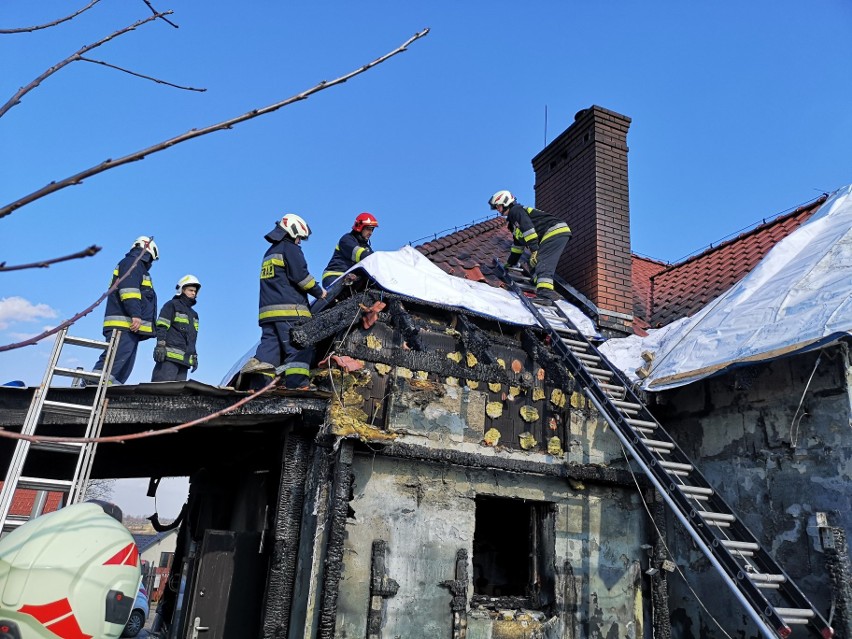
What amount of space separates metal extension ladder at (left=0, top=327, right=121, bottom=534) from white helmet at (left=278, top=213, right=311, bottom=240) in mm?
2544

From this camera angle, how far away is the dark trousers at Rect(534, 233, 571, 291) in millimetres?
8953

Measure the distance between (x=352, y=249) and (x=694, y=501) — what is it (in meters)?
4.66

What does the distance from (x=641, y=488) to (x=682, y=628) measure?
158cm

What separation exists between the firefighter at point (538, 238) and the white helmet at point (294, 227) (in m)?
3.36

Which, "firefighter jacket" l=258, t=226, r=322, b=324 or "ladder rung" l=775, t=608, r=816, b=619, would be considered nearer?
"ladder rung" l=775, t=608, r=816, b=619

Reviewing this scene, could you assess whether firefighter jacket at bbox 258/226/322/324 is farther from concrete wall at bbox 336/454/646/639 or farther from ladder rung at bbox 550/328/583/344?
ladder rung at bbox 550/328/583/344

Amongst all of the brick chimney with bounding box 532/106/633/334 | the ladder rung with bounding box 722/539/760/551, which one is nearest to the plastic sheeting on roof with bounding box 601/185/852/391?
the brick chimney with bounding box 532/106/633/334

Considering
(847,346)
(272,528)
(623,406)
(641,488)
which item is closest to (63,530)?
(272,528)

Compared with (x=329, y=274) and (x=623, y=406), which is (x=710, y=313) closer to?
(x=623, y=406)

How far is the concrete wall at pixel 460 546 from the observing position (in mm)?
5742

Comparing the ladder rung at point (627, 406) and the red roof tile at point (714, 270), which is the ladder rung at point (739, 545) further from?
the red roof tile at point (714, 270)

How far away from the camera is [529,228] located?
9195 mm

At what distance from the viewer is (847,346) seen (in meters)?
5.88

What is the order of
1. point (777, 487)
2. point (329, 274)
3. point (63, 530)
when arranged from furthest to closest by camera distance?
point (329, 274), point (777, 487), point (63, 530)
